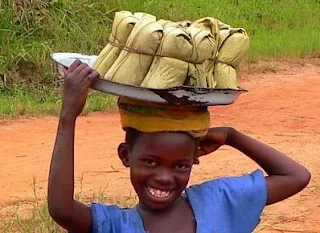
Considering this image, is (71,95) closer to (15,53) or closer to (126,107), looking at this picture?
(126,107)

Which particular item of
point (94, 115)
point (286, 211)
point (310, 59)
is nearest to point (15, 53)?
point (94, 115)

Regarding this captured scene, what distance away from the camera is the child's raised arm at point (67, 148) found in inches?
100

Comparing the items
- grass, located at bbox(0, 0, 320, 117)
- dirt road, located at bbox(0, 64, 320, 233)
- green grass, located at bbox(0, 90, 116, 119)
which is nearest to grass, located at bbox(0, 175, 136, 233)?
dirt road, located at bbox(0, 64, 320, 233)

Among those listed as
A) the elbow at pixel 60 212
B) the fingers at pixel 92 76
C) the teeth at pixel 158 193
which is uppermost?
the fingers at pixel 92 76

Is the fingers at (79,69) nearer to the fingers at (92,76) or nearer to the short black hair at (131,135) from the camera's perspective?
the fingers at (92,76)

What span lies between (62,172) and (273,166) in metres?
0.77

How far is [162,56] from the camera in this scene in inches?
104

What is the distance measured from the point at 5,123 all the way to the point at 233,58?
5.31 metres

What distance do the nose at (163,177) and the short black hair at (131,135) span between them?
119 millimetres

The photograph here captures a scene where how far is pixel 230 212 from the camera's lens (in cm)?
285

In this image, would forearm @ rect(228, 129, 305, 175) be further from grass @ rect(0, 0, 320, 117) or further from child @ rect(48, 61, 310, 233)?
grass @ rect(0, 0, 320, 117)

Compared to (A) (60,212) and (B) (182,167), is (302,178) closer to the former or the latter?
(B) (182,167)

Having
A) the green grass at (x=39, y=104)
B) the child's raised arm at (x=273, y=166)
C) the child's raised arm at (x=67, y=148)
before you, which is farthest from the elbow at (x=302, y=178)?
the green grass at (x=39, y=104)

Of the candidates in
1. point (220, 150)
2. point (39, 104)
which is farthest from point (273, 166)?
point (39, 104)
